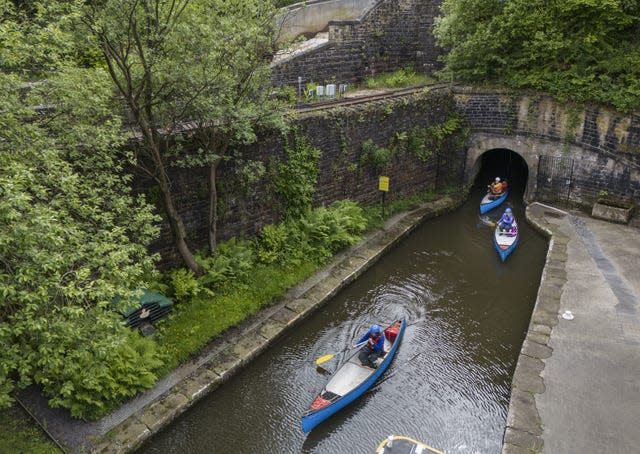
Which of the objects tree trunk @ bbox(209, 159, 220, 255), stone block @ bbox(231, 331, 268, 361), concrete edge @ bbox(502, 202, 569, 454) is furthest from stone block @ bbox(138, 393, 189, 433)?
concrete edge @ bbox(502, 202, 569, 454)

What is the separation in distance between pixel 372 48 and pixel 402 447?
58.2 ft

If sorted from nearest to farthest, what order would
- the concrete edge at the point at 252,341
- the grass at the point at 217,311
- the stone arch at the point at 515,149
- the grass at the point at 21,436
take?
the grass at the point at 21,436 → the concrete edge at the point at 252,341 → the grass at the point at 217,311 → the stone arch at the point at 515,149

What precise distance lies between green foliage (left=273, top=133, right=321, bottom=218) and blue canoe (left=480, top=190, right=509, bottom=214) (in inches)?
285

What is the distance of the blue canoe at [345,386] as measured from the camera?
9.50 m

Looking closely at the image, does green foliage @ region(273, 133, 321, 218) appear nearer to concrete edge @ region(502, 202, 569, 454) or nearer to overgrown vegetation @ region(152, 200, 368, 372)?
overgrown vegetation @ region(152, 200, 368, 372)

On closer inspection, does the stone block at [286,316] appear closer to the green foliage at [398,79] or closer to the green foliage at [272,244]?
the green foliage at [272,244]

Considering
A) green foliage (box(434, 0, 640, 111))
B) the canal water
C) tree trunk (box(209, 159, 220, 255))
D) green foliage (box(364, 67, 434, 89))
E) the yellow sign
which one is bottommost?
the canal water

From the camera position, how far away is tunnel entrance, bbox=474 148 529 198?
22344 millimetres

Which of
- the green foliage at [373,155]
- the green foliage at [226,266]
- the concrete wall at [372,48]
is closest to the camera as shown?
the green foliage at [226,266]

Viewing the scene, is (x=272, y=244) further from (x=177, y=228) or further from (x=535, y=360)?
(x=535, y=360)

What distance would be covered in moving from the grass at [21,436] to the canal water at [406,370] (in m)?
1.64

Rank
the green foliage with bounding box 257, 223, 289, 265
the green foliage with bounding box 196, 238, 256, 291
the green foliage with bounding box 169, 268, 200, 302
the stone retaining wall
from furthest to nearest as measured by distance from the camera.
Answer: the green foliage with bounding box 257, 223, 289, 265
the stone retaining wall
the green foliage with bounding box 196, 238, 256, 291
the green foliage with bounding box 169, 268, 200, 302

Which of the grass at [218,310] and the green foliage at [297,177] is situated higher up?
the green foliage at [297,177]

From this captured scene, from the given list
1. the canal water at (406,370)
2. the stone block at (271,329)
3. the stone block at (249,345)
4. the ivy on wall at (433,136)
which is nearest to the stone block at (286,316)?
the stone block at (271,329)
